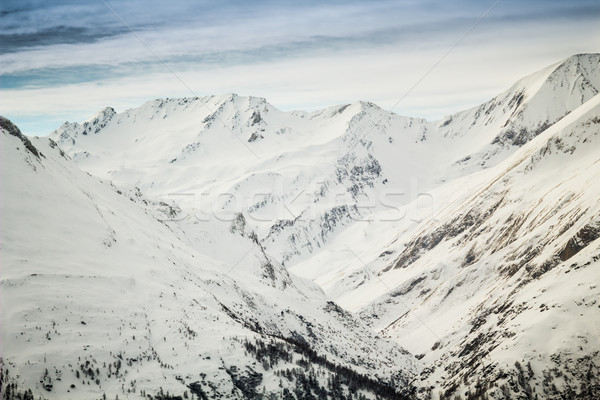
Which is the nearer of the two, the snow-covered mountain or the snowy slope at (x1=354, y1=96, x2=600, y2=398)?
the snow-covered mountain

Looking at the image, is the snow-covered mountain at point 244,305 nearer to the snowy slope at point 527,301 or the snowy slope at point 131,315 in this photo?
the snowy slope at point 131,315

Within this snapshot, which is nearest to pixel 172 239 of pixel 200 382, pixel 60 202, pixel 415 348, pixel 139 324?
pixel 60 202

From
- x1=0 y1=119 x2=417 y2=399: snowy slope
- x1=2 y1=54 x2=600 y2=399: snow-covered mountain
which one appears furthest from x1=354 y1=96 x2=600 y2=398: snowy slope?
x1=0 y1=119 x2=417 y2=399: snowy slope

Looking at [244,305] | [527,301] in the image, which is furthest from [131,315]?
[527,301]

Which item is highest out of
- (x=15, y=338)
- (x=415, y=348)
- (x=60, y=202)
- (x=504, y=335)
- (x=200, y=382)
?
(x=60, y=202)

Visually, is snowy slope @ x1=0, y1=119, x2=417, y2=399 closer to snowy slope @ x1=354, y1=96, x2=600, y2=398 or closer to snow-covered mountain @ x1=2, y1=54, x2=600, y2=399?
snow-covered mountain @ x1=2, y1=54, x2=600, y2=399

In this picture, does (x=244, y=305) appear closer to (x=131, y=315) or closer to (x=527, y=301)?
(x=131, y=315)

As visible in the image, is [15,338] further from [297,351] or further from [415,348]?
[415,348]

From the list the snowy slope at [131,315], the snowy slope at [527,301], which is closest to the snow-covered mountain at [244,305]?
the snowy slope at [131,315]

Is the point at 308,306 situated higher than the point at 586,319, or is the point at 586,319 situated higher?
the point at 308,306
